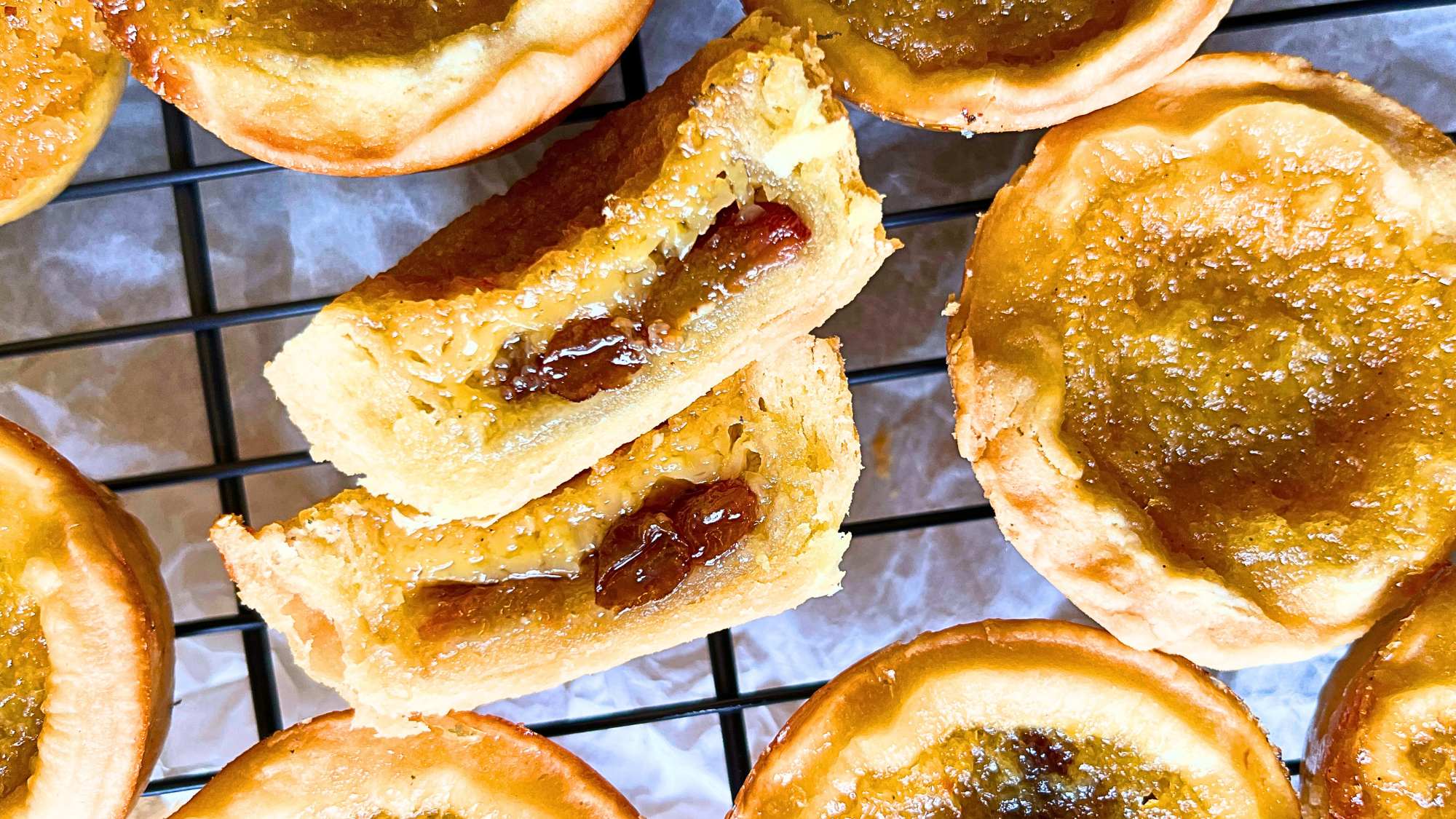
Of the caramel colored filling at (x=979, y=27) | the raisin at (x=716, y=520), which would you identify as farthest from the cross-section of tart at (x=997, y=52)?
the raisin at (x=716, y=520)

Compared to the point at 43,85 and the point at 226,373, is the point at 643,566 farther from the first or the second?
the point at 43,85

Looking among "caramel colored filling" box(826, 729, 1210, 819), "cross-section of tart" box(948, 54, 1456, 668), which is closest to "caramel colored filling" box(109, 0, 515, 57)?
"cross-section of tart" box(948, 54, 1456, 668)

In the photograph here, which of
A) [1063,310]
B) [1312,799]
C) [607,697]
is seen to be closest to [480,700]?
[607,697]

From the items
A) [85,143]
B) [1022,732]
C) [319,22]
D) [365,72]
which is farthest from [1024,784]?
[85,143]

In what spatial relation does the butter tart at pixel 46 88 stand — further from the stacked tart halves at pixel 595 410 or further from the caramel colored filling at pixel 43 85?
the stacked tart halves at pixel 595 410

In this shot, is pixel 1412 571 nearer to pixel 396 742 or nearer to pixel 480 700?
pixel 480 700

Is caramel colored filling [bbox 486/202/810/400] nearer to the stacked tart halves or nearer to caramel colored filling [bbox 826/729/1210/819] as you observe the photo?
the stacked tart halves
